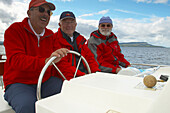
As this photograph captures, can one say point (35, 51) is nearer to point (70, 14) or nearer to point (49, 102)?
point (49, 102)

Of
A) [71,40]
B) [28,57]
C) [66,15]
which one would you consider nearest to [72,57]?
[71,40]

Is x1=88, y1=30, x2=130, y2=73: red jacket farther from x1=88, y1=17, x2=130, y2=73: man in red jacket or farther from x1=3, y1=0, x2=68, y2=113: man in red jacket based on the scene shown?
x1=3, y1=0, x2=68, y2=113: man in red jacket

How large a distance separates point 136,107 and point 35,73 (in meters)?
0.96

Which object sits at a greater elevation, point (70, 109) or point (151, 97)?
point (151, 97)

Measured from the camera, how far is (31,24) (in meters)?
1.41

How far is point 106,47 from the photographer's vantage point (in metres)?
2.58

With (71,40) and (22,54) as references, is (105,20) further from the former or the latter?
(22,54)

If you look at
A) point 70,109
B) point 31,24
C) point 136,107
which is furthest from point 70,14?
point 136,107

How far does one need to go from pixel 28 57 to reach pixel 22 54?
7 centimetres

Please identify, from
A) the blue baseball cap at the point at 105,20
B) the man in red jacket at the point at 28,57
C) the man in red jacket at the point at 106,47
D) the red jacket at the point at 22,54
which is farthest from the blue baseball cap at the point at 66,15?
the blue baseball cap at the point at 105,20

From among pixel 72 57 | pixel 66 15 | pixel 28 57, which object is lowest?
pixel 72 57

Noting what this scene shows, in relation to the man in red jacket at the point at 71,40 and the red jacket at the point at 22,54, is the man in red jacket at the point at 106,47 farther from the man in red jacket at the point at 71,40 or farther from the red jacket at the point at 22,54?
the red jacket at the point at 22,54

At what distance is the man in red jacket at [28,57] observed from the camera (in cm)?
111

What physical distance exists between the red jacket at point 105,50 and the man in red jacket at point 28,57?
1.08 meters
